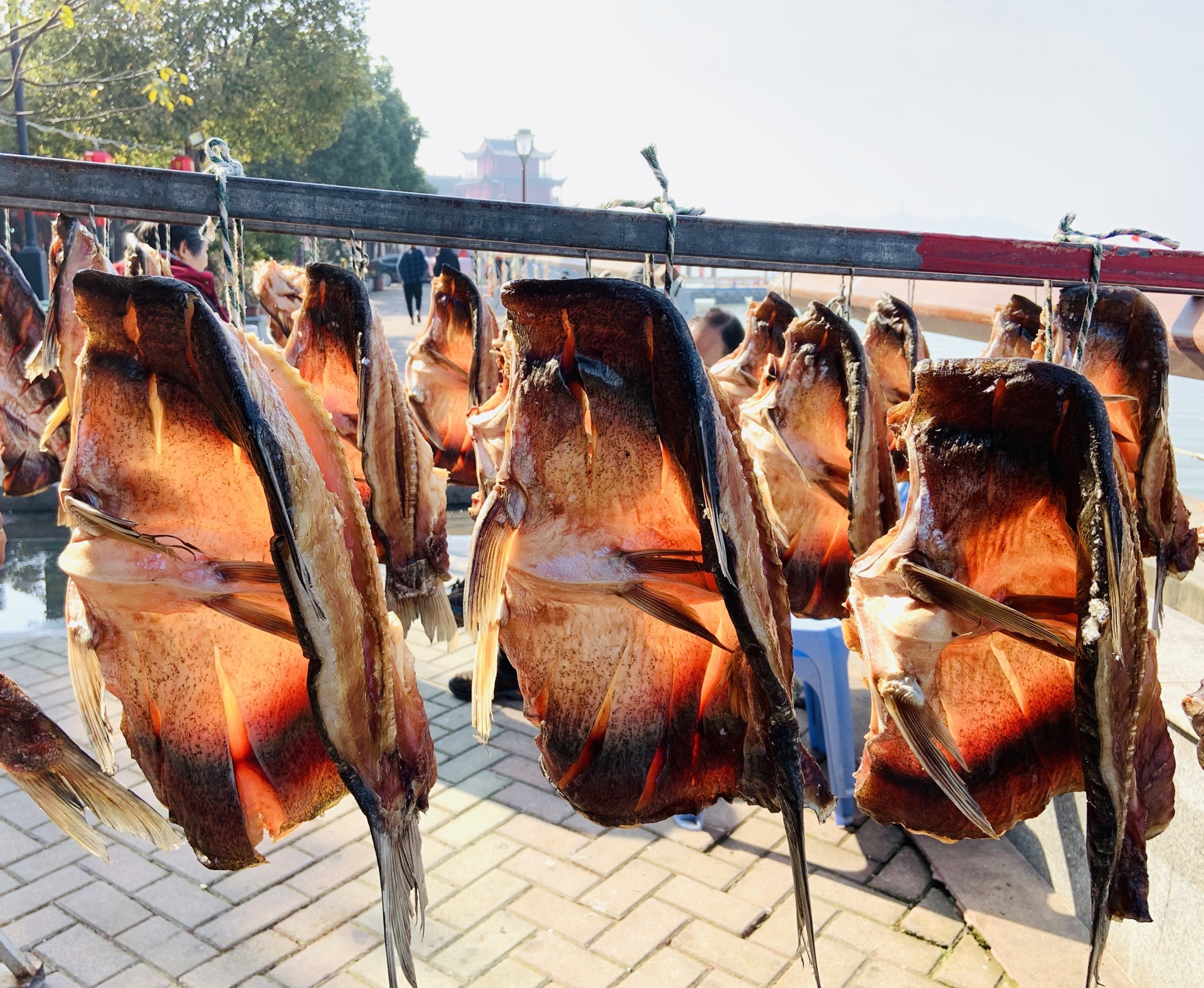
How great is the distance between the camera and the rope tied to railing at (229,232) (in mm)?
1746

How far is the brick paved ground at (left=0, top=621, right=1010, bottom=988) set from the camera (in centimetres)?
369

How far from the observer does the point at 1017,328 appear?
318cm

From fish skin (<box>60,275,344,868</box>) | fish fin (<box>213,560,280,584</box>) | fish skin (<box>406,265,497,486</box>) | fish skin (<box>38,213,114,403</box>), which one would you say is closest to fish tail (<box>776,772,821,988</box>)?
fish skin (<box>60,275,344,868</box>)

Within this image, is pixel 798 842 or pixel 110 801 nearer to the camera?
pixel 798 842

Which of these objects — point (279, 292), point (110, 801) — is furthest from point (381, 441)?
point (279, 292)

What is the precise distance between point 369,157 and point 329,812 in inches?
1473

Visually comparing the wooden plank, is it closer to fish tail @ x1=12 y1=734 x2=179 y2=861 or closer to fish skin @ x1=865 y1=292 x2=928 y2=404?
fish tail @ x1=12 y1=734 x2=179 y2=861

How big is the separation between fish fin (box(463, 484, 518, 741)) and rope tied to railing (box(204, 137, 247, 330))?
0.55m

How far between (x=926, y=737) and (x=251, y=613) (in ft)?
4.05

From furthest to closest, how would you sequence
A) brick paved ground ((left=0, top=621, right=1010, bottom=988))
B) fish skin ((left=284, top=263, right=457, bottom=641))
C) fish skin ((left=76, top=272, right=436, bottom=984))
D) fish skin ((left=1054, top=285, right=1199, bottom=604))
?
brick paved ground ((left=0, top=621, right=1010, bottom=988)), fish skin ((left=284, top=263, right=457, bottom=641)), fish skin ((left=1054, top=285, right=1199, bottom=604)), fish skin ((left=76, top=272, right=436, bottom=984))

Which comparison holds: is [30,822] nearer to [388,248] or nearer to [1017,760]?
[1017,760]

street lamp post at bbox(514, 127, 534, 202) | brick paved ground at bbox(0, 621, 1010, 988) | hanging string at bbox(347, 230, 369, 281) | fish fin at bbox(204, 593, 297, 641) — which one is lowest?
brick paved ground at bbox(0, 621, 1010, 988)

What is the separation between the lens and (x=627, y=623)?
199cm

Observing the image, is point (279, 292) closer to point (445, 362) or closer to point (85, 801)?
point (445, 362)
